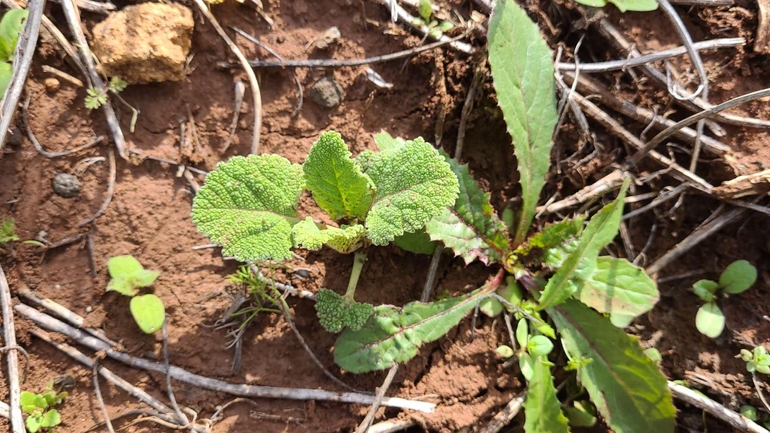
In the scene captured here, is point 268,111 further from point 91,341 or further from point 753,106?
point 753,106

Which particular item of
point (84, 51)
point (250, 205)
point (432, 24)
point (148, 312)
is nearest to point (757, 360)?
point (432, 24)

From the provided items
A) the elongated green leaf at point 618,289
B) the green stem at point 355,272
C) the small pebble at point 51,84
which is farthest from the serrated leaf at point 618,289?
the small pebble at point 51,84

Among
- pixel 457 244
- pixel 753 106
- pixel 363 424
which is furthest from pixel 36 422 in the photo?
pixel 753 106

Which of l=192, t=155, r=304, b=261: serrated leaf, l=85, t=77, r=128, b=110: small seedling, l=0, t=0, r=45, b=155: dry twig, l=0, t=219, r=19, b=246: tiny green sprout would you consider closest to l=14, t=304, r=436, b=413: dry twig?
l=0, t=219, r=19, b=246: tiny green sprout

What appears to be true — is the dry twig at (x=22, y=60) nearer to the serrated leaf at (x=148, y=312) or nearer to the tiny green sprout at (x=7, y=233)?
the tiny green sprout at (x=7, y=233)

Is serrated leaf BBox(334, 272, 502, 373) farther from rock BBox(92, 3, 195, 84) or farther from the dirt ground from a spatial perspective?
rock BBox(92, 3, 195, 84)
